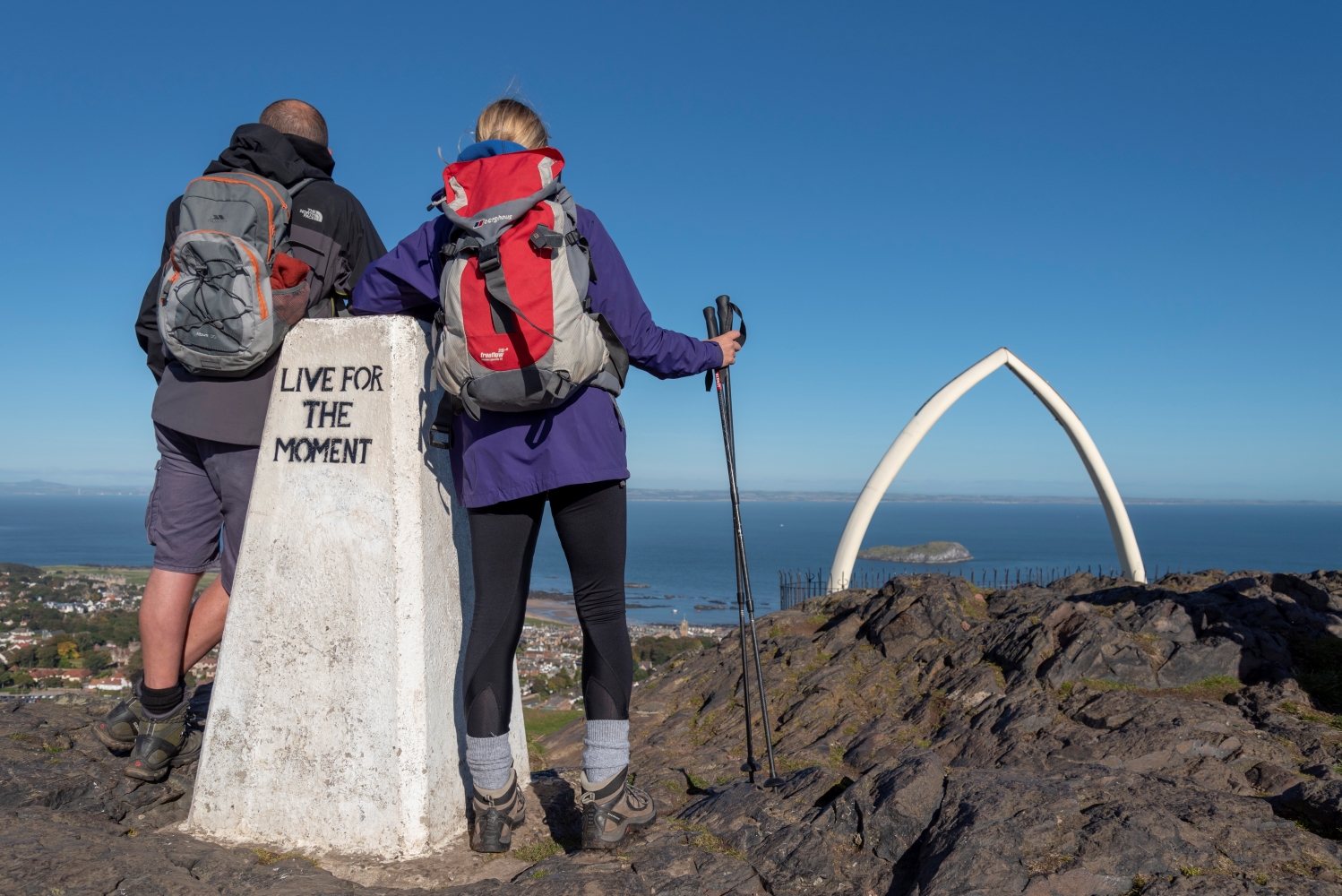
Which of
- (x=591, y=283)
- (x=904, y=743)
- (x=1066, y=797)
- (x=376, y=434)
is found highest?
(x=591, y=283)

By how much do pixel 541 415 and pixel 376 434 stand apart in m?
0.74

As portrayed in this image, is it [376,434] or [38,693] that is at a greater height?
[376,434]

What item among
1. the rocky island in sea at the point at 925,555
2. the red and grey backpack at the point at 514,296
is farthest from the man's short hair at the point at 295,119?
the rocky island in sea at the point at 925,555

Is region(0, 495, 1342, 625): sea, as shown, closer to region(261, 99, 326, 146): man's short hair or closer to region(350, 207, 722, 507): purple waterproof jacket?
region(261, 99, 326, 146): man's short hair

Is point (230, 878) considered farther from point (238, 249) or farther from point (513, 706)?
point (238, 249)

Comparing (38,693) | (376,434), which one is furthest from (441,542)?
(38,693)

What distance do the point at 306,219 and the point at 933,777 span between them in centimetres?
297

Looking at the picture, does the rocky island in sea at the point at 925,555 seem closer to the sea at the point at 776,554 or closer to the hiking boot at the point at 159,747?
the sea at the point at 776,554

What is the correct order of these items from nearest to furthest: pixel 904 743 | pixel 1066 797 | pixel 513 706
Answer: pixel 1066 797, pixel 513 706, pixel 904 743

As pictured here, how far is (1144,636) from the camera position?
4.86 metres

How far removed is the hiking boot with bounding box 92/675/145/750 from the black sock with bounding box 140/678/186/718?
136mm

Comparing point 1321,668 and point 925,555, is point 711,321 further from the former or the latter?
point 925,555

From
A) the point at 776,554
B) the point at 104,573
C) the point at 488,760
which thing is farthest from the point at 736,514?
the point at 776,554

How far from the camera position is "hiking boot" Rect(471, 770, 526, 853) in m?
2.60
